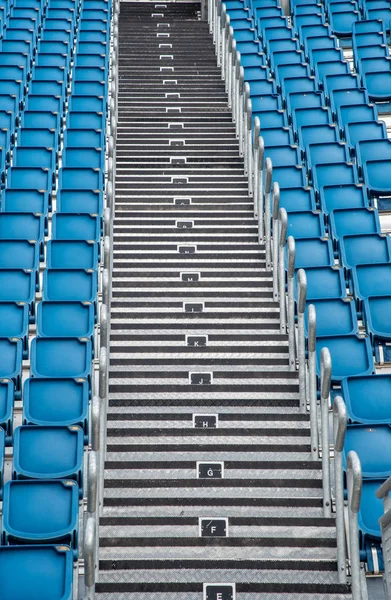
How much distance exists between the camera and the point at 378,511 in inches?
190

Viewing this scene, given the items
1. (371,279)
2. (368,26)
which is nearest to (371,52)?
(368,26)

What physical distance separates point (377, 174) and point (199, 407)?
3341 mm

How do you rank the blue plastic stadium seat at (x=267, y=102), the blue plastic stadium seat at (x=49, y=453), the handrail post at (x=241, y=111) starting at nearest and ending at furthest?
the blue plastic stadium seat at (x=49, y=453) < the handrail post at (x=241, y=111) < the blue plastic stadium seat at (x=267, y=102)

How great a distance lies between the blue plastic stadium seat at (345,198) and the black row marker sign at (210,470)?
3.14 m

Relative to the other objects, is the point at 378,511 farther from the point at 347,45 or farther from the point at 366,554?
the point at 347,45

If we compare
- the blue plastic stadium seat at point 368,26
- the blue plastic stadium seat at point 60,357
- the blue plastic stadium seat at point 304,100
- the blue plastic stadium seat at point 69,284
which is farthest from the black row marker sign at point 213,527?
the blue plastic stadium seat at point 368,26

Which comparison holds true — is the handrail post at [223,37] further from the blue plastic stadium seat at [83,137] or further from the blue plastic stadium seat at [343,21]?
the blue plastic stadium seat at [83,137]

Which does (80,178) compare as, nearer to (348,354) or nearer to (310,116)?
(310,116)

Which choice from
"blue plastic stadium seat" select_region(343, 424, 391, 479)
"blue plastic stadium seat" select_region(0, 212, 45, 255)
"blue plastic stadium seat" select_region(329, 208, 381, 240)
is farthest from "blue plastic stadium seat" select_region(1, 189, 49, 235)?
"blue plastic stadium seat" select_region(343, 424, 391, 479)

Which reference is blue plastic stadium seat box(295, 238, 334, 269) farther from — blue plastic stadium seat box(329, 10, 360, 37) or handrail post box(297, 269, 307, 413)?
blue plastic stadium seat box(329, 10, 360, 37)

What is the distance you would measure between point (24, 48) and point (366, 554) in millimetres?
8948

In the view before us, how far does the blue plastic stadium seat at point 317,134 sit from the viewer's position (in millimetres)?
9054

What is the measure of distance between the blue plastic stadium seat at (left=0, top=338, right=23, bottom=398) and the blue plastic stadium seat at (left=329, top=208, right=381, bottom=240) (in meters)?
3.09

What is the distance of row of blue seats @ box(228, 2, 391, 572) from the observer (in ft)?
20.0
